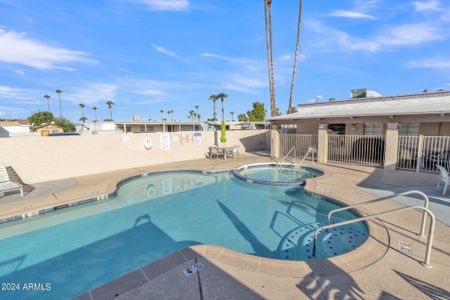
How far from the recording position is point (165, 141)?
1386 centimetres

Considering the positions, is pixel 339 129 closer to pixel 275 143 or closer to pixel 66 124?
pixel 275 143

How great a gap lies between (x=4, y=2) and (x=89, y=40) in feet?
17.9

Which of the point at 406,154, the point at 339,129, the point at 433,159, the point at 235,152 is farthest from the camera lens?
the point at 339,129

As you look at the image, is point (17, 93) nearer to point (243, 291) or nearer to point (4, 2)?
point (4, 2)

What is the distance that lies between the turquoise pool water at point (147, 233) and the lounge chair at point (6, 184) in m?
2.20

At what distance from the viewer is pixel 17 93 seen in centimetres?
3114

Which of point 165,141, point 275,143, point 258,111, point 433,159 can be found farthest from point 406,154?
point 258,111

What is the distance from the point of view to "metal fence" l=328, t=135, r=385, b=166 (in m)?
11.5

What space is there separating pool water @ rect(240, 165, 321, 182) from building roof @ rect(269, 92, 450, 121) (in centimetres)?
332

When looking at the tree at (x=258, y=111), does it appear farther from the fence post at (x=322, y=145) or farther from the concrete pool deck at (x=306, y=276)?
the concrete pool deck at (x=306, y=276)

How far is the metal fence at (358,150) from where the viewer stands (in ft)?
37.8

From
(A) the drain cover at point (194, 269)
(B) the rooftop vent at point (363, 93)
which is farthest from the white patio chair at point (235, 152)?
(A) the drain cover at point (194, 269)

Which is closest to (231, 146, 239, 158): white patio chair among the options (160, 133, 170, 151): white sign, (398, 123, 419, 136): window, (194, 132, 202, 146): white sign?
(194, 132, 202, 146): white sign

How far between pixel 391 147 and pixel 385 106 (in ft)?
15.6
